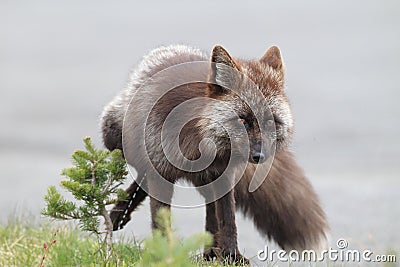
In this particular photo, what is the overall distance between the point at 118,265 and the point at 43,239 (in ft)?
6.98

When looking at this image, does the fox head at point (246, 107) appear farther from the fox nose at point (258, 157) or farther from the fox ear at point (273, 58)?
the fox ear at point (273, 58)

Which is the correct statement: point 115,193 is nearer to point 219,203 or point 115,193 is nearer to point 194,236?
point 219,203

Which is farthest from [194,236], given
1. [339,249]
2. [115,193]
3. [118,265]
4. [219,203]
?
[339,249]

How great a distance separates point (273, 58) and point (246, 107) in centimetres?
72

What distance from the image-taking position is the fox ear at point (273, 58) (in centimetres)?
555

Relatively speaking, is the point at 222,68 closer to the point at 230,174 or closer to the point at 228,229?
the point at 230,174

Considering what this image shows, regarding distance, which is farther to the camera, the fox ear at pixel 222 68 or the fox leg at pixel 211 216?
the fox leg at pixel 211 216

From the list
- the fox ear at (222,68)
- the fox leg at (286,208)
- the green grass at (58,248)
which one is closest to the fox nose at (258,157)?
the fox ear at (222,68)

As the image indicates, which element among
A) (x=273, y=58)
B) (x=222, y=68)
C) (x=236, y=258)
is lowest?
(x=236, y=258)

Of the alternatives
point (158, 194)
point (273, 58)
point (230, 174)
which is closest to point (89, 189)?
point (158, 194)

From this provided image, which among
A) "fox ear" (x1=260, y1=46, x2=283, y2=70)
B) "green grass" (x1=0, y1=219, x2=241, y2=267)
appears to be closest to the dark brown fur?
"fox ear" (x1=260, y1=46, x2=283, y2=70)

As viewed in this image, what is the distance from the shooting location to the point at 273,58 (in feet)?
18.4

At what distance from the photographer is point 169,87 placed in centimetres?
557

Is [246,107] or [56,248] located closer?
[246,107]
